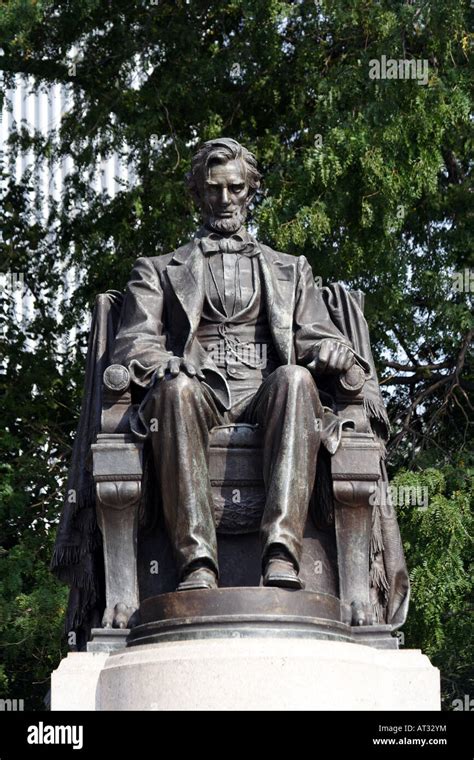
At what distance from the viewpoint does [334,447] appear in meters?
8.27

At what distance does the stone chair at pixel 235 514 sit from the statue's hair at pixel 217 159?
1.42m

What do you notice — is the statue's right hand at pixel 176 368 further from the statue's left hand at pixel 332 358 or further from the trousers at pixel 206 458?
the statue's left hand at pixel 332 358

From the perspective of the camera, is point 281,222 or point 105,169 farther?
point 105,169

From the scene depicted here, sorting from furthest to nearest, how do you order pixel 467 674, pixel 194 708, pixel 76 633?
1. pixel 467 674
2. pixel 76 633
3. pixel 194 708

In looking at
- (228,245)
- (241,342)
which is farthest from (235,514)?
(228,245)

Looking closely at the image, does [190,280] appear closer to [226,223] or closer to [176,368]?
[226,223]

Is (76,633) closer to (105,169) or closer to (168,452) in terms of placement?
(168,452)

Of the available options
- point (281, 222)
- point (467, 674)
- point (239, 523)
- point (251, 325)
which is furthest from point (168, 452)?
point (467, 674)

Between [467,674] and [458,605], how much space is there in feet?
6.64

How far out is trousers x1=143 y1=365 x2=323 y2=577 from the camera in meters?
7.91

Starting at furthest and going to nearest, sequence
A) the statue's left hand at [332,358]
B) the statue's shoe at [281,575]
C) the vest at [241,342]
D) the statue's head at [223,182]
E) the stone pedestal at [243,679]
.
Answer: the statue's head at [223,182], the vest at [241,342], the statue's left hand at [332,358], the statue's shoe at [281,575], the stone pedestal at [243,679]

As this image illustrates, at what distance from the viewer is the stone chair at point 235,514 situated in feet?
27.0

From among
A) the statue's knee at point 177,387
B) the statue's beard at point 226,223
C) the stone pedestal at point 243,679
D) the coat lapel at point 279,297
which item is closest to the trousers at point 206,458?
the statue's knee at point 177,387

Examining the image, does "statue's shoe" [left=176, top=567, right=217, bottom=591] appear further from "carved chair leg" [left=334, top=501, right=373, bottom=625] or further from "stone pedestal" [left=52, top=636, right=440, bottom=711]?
"carved chair leg" [left=334, top=501, right=373, bottom=625]
